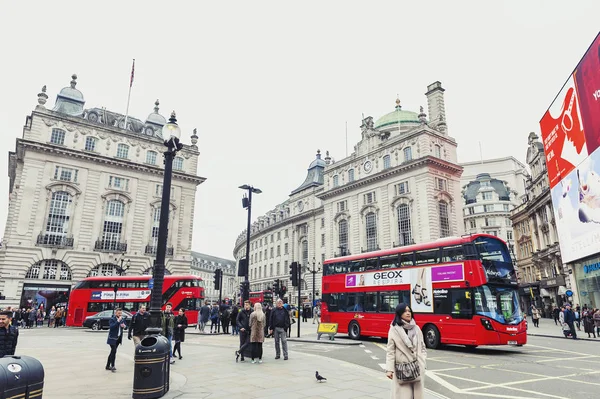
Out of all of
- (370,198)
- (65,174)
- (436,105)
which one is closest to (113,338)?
(65,174)

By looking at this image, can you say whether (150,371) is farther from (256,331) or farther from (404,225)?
(404,225)

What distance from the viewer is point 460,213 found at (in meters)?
47.4

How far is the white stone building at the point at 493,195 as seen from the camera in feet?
251

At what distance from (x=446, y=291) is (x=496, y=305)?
6.28ft

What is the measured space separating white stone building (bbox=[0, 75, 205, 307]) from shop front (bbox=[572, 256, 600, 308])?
130ft

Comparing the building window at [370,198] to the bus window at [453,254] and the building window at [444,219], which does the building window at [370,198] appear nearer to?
the building window at [444,219]

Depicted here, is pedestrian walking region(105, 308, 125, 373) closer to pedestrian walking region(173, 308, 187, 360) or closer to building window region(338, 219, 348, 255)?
pedestrian walking region(173, 308, 187, 360)

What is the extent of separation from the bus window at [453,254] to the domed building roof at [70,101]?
4662 cm

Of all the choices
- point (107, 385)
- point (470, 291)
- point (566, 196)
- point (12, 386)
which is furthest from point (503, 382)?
point (566, 196)

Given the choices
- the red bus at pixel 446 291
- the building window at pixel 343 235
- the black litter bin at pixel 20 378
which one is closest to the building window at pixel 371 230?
the building window at pixel 343 235

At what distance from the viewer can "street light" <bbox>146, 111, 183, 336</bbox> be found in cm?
797

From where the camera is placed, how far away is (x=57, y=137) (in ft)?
136

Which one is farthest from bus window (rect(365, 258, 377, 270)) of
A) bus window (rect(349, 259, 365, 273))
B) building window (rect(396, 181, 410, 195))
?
building window (rect(396, 181, 410, 195))

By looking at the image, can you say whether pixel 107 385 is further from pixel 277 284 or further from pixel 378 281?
pixel 277 284
